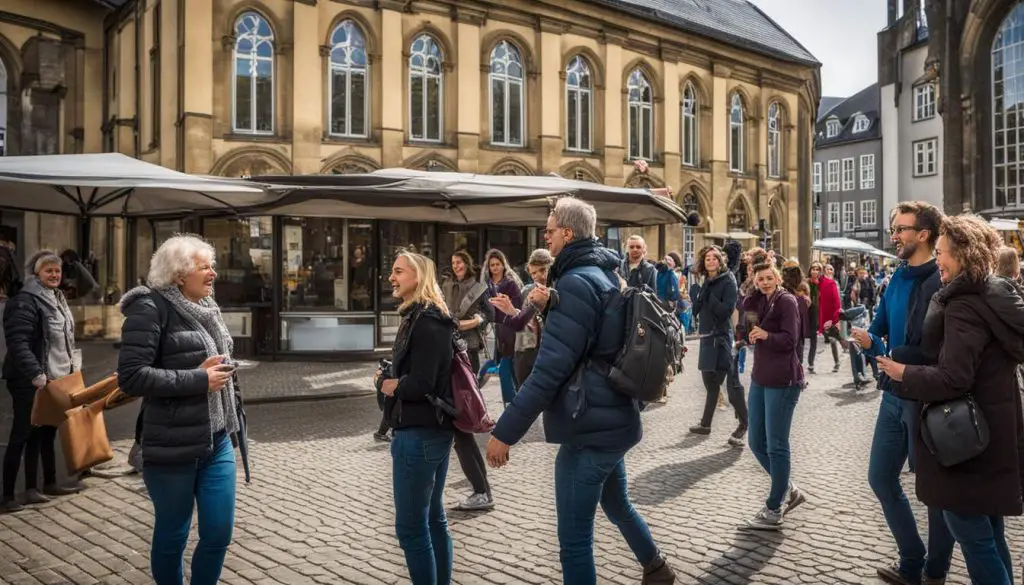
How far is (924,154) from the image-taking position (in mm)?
58438

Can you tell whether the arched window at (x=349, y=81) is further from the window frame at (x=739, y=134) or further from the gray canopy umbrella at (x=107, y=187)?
the window frame at (x=739, y=134)

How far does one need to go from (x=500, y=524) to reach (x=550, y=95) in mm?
19853

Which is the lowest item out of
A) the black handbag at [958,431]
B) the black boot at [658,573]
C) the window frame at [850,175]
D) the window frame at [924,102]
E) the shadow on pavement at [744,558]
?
the shadow on pavement at [744,558]

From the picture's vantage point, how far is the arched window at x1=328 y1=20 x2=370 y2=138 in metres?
21.1

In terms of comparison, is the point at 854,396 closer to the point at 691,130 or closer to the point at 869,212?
the point at 691,130

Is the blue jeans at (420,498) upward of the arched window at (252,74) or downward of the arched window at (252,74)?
downward

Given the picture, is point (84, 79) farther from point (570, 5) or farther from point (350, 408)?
point (350, 408)

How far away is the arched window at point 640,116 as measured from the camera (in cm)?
2716

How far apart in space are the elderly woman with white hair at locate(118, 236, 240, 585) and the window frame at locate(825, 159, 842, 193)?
70.2 m

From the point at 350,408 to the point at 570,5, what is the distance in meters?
17.0

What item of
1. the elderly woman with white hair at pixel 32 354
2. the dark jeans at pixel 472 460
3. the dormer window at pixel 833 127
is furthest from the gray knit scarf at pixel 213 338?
the dormer window at pixel 833 127

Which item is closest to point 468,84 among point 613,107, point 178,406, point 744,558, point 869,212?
point 613,107

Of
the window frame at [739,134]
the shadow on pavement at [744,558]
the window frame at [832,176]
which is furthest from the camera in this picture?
the window frame at [832,176]

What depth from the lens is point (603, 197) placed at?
480 inches
